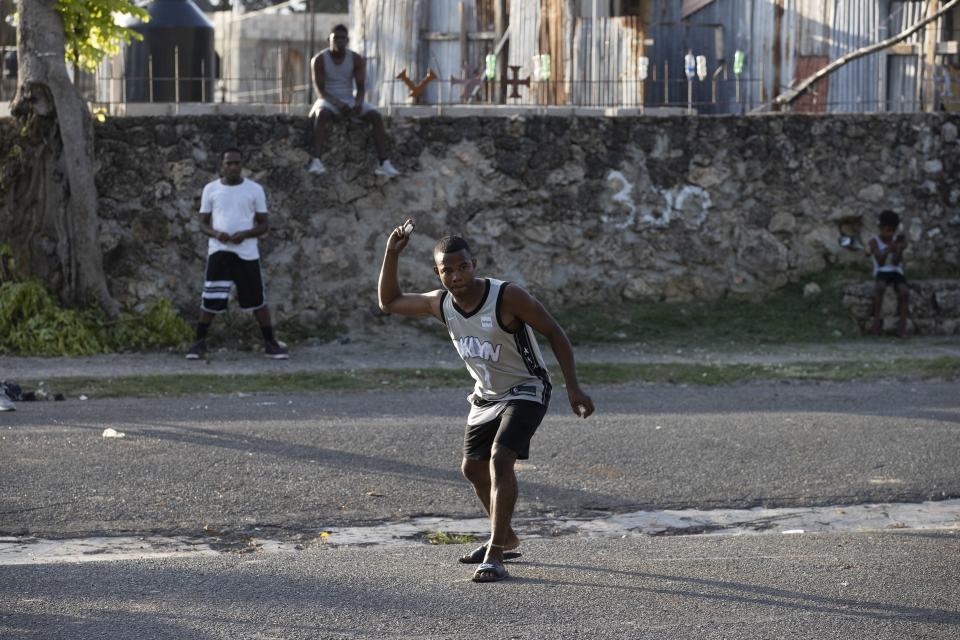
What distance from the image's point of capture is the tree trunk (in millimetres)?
11758

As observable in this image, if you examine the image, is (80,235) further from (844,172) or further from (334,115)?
(844,172)

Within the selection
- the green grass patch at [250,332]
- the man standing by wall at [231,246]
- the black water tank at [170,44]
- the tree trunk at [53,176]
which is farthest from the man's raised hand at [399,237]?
the black water tank at [170,44]

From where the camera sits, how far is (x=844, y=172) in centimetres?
1387

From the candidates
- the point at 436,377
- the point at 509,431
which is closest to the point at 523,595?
the point at 509,431

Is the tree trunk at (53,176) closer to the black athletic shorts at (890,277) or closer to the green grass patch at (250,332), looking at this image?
the green grass patch at (250,332)

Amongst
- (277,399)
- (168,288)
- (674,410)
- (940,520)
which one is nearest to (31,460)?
(277,399)

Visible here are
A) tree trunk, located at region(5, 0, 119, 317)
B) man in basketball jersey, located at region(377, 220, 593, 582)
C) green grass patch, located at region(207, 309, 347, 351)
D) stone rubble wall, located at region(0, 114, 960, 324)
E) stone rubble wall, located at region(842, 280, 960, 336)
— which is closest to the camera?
man in basketball jersey, located at region(377, 220, 593, 582)

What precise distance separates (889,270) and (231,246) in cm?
653

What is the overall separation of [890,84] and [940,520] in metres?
14.0

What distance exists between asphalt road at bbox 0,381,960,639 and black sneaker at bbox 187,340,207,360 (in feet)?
6.85

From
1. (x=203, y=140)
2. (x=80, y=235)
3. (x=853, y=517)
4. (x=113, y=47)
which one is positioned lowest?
(x=853, y=517)

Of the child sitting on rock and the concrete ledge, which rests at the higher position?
the concrete ledge

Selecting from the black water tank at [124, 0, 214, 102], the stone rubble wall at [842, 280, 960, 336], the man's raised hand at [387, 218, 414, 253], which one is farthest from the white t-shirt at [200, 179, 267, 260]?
the black water tank at [124, 0, 214, 102]

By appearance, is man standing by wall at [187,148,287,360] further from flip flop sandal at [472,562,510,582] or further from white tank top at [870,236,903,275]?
flip flop sandal at [472,562,510,582]
